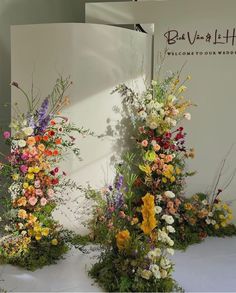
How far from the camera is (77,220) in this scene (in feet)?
13.9

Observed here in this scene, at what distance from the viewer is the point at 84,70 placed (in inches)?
162

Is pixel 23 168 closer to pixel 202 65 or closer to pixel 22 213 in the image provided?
pixel 22 213

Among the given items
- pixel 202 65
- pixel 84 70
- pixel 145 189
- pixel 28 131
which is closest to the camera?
pixel 28 131

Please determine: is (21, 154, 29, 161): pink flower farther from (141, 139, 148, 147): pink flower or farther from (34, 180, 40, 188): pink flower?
(141, 139, 148, 147): pink flower

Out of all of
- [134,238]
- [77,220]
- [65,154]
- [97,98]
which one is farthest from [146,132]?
[134,238]

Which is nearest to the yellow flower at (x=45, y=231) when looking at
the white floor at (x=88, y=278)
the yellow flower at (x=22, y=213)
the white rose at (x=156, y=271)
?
the yellow flower at (x=22, y=213)

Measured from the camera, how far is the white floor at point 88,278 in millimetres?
3252

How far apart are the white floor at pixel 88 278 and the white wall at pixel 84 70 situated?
0.73 meters

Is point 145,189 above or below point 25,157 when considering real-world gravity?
below

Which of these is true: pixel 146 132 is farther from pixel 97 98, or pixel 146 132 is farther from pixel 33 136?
pixel 33 136

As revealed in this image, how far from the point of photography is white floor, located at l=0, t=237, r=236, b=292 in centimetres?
325

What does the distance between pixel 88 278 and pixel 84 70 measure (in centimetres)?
205

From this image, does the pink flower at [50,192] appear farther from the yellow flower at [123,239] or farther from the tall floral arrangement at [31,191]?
the yellow flower at [123,239]

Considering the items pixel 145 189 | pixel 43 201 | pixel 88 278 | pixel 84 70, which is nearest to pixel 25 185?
pixel 43 201
